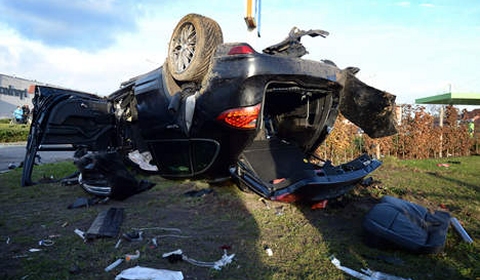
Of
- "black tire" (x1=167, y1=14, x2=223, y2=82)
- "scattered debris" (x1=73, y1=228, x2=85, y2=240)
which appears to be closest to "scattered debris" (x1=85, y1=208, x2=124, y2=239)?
"scattered debris" (x1=73, y1=228, x2=85, y2=240)

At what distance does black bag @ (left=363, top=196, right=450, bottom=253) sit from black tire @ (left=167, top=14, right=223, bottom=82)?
7.94 feet

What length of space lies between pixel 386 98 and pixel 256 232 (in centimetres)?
249

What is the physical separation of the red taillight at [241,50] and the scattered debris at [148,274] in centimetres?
218

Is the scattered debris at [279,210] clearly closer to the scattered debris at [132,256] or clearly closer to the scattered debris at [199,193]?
the scattered debris at [199,193]

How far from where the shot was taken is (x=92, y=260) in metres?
2.45

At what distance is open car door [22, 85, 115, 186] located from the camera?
5.23 metres

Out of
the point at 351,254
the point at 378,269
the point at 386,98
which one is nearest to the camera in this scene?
the point at 378,269

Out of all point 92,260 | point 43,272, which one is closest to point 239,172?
point 92,260

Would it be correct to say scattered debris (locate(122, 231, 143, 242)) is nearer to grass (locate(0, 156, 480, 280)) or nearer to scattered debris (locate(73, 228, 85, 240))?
grass (locate(0, 156, 480, 280))

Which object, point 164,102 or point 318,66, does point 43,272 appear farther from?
point 318,66

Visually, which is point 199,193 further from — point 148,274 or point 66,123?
point 66,123

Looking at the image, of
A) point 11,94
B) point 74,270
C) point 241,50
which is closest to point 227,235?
point 74,270

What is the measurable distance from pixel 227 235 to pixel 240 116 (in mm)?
1219

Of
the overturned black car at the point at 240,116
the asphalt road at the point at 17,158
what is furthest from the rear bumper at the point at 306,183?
the asphalt road at the point at 17,158
